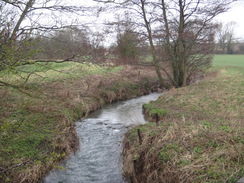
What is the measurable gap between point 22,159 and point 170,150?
147 inches

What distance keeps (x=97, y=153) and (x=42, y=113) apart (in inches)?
89.1

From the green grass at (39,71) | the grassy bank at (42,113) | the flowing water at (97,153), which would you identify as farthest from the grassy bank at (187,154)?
the green grass at (39,71)

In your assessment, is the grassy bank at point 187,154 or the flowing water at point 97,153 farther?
the flowing water at point 97,153

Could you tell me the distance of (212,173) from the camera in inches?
159

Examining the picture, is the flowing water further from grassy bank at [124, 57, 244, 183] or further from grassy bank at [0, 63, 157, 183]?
grassy bank at [124, 57, 244, 183]

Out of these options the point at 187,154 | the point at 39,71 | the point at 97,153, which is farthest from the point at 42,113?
the point at 187,154

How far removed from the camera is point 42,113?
7.40 m

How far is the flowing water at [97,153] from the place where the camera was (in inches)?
228

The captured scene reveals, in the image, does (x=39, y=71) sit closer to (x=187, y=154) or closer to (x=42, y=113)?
(x=42, y=113)

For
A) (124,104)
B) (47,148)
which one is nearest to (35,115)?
(47,148)

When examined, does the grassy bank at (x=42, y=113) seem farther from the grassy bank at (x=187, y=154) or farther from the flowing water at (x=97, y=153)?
the grassy bank at (x=187, y=154)

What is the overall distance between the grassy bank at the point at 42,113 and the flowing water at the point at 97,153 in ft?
1.26

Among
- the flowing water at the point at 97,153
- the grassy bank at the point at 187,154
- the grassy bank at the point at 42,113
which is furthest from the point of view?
the flowing water at the point at 97,153

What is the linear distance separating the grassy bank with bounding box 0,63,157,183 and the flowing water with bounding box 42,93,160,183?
38 centimetres
